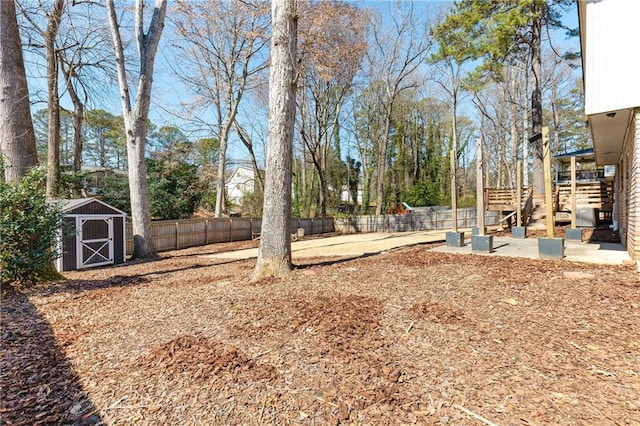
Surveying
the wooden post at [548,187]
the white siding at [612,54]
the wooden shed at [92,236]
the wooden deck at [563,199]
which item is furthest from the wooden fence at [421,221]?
the white siding at [612,54]

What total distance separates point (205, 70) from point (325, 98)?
7.11 m

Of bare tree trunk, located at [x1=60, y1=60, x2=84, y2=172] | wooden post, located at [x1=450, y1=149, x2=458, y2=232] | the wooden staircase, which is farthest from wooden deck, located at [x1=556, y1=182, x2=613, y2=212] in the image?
bare tree trunk, located at [x1=60, y1=60, x2=84, y2=172]

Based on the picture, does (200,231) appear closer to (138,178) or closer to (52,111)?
(138,178)

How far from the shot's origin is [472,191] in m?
27.6

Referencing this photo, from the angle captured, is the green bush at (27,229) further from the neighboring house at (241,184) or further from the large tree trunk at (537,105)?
the large tree trunk at (537,105)

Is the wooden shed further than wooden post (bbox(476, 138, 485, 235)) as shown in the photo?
Yes

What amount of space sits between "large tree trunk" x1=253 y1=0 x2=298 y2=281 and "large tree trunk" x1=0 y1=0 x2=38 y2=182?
14.4 ft

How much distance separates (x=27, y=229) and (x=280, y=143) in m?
4.14

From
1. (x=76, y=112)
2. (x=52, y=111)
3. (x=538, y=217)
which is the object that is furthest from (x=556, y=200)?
(x=76, y=112)

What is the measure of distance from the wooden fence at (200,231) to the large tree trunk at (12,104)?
5.65 metres

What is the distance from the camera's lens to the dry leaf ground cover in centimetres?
182

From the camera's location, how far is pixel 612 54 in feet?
16.0

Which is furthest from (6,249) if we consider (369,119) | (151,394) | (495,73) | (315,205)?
(369,119)

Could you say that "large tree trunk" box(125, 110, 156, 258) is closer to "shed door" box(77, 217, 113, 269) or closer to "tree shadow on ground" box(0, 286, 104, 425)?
"shed door" box(77, 217, 113, 269)
